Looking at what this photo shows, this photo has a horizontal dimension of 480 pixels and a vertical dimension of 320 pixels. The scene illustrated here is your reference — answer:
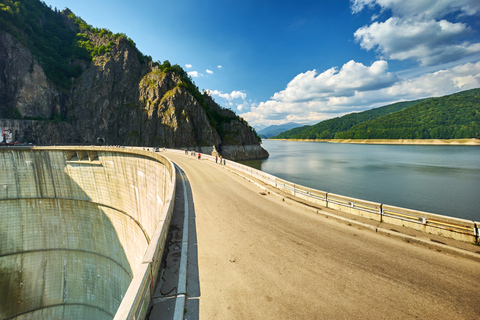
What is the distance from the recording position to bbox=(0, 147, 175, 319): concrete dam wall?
2659 centimetres

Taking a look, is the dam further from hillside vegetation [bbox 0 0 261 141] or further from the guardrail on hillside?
hillside vegetation [bbox 0 0 261 141]

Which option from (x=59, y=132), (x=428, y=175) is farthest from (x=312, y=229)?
(x=59, y=132)

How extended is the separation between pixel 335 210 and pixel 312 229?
8.56 ft

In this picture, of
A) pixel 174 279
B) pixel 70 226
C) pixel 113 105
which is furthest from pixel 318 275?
pixel 113 105

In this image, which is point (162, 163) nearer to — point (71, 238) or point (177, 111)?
point (71, 238)

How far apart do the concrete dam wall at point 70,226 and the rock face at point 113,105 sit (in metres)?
46.9

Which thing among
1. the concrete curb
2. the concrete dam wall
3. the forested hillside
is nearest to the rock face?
the forested hillside

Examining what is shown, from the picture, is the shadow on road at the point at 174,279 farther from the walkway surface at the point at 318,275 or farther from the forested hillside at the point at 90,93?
the forested hillside at the point at 90,93

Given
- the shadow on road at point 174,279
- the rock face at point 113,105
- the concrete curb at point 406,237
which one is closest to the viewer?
the shadow on road at point 174,279

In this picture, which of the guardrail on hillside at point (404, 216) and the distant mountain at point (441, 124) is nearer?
the guardrail on hillside at point (404, 216)

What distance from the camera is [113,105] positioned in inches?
3403

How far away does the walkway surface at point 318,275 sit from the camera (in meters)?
4.16

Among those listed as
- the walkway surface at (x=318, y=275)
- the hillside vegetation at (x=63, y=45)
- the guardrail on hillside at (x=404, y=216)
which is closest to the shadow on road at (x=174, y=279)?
the walkway surface at (x=318, y=275)

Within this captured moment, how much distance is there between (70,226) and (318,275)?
43.9m
